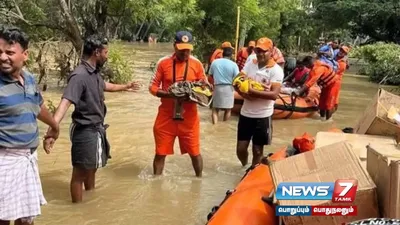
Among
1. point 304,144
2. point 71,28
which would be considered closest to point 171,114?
point 304,144

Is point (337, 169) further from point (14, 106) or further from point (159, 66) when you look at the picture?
point (159, 66)

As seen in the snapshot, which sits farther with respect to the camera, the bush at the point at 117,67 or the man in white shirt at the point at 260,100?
the bush at the point at 117,67

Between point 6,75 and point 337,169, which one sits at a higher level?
point 6,75

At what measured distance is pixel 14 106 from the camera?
142 inches

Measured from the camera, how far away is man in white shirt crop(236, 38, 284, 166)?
627 centimetres

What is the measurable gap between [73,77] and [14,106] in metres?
1.76

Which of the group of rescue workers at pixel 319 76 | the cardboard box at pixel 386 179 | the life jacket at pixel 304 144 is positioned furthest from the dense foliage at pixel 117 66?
the cardboard box at pixel 386 179

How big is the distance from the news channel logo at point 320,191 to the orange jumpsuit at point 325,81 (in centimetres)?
837

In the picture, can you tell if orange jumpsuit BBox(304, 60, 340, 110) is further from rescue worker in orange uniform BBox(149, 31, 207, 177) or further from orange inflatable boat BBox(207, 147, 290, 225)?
orange inflatable boat BBox(207, 147, 290, 225)

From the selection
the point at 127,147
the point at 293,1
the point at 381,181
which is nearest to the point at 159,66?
the point at 127,147

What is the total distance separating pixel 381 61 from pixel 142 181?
714 inches

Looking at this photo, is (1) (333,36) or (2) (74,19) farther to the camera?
(1) (333,36)

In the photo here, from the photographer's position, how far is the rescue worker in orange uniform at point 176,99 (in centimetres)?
629

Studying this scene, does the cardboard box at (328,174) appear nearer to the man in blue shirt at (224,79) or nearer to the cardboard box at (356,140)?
the cardboard box at (356,140)
